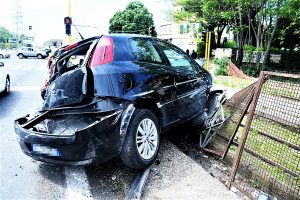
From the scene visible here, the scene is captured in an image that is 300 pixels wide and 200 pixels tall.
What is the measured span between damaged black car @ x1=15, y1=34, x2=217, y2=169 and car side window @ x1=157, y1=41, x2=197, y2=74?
324 millimetres

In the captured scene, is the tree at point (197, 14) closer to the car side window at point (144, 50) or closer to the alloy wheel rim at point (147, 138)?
the car side window at point (144, 50)

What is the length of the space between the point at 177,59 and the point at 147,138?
1.68 meters

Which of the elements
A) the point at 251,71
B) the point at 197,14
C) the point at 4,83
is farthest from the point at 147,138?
the point at 197,14

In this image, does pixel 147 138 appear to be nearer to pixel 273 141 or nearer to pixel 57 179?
pixel 57 179

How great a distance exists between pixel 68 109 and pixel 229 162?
265cm

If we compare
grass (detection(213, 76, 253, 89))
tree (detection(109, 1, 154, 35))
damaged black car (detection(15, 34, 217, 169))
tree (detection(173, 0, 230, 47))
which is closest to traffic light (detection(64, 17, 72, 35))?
grass (detection(213, 76, 253, 89))

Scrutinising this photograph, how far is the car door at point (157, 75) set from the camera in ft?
13.5

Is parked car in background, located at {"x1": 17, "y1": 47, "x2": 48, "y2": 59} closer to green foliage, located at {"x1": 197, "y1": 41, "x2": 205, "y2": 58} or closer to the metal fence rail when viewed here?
green foliage, located at {"x1": 197, "y1": 41, "x2": 205, "y2": 58}

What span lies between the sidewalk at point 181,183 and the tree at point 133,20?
177 feet

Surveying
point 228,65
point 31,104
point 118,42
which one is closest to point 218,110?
point 118,42

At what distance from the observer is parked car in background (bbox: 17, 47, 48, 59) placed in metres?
40.7

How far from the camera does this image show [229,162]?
4859 mm

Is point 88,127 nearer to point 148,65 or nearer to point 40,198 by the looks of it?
point 40,198

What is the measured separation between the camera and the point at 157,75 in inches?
168
